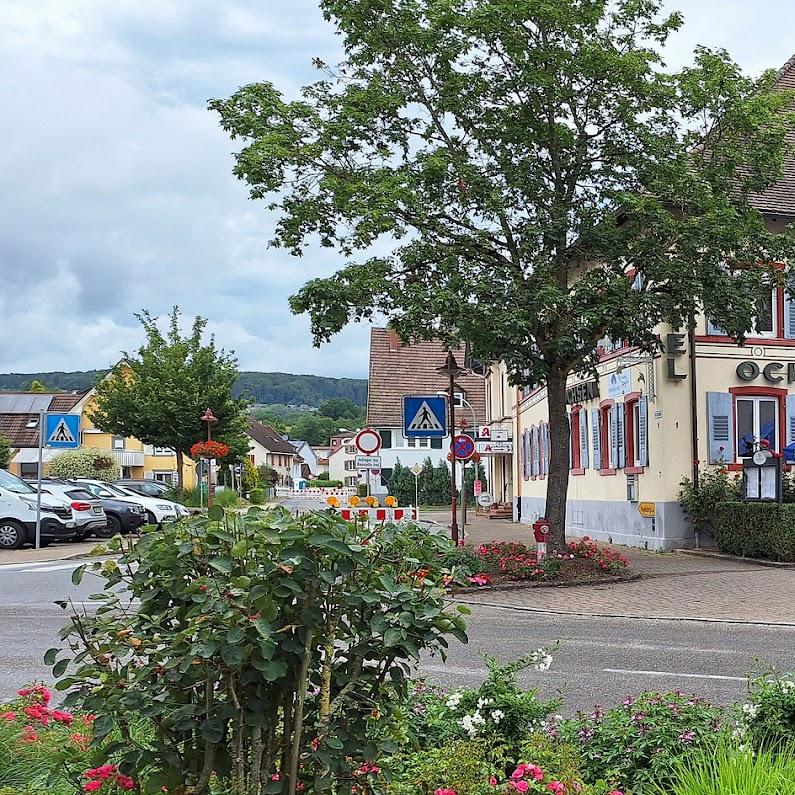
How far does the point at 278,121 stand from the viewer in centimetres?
1889

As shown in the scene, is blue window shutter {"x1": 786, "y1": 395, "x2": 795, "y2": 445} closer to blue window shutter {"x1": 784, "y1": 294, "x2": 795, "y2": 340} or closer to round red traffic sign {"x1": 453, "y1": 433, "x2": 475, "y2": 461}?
blue window shutter {"x1": 784, "y1": 294, "x2": 795, "y2": 340}

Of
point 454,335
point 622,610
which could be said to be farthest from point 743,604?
point 454,335

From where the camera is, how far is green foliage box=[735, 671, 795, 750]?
196 inches

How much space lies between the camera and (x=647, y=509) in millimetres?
24719

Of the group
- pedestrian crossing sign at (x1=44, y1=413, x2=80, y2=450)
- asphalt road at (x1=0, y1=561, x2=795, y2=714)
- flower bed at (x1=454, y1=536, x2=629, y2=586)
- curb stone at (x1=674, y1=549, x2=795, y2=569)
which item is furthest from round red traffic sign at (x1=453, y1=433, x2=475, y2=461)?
asphalt road at (x1=0, y1=561, x2=795, y2=714)

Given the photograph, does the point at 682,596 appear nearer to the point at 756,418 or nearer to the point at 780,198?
the point at 756,418

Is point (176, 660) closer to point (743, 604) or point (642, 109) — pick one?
point (743, 604)

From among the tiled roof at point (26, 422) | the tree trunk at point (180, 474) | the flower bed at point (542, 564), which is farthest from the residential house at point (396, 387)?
the flower bed at point (542, 564)

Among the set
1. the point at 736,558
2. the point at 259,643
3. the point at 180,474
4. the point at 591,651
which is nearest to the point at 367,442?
the point at 736,558

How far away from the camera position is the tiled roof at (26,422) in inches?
3196

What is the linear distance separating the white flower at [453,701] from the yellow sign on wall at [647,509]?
64.3ft

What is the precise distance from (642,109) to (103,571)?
647 inches

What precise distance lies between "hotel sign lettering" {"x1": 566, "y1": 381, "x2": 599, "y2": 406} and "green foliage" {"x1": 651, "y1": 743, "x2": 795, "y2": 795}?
23654 millimetres

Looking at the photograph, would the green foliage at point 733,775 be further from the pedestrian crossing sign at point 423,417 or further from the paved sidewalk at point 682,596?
the pedestrian crossing sign at point 423,417
